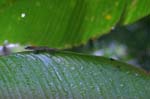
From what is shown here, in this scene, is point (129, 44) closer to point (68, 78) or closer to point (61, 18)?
point (61, 18)

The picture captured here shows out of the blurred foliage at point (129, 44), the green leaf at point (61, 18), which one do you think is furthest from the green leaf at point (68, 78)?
the blurred foliage at point (129, 44)

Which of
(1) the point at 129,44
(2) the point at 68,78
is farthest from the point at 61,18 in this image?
(1) the point at 129,44

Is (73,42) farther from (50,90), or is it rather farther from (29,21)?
(50,90)

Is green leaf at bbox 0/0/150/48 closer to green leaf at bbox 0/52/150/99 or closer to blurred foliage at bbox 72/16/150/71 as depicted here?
green leaf at bbox 0/52/150/99

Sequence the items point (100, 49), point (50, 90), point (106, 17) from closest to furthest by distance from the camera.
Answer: point (50, 90) → point (106, 17) → point (100, 49)

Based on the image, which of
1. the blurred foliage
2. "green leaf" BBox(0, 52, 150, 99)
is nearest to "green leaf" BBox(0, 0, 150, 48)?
"green leaf" BBox(0, 52, 150, 99)

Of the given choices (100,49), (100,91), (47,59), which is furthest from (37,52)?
(100,49)

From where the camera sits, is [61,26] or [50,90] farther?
[61,26]
